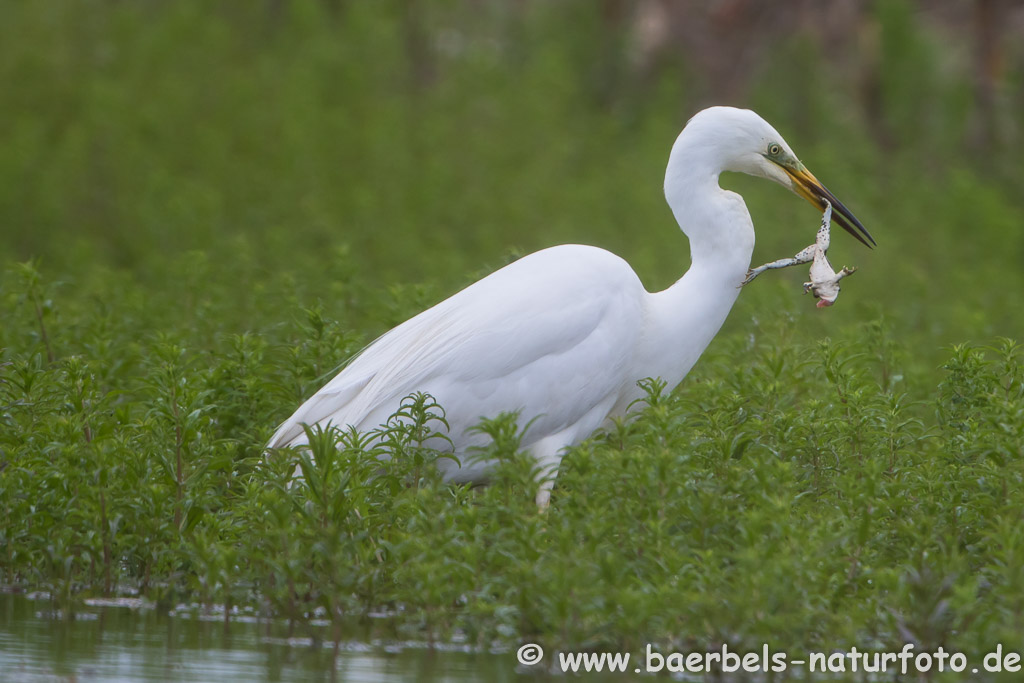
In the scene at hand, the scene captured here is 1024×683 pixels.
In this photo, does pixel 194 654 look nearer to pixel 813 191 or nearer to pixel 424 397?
pixel 424 397

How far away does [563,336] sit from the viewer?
18.1 feet

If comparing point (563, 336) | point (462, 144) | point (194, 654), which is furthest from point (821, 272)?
point (462, 144)

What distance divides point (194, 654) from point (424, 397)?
50.1 inches

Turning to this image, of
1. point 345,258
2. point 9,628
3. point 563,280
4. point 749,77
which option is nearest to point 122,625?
point 9,628

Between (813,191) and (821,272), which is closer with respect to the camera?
(821,272)

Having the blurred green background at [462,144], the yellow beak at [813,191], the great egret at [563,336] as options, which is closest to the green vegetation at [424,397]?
the blurred green background at [462,144]

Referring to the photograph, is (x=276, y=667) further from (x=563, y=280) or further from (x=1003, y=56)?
(x=1003, y=56)

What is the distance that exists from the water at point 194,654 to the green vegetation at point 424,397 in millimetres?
129

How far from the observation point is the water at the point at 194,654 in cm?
400

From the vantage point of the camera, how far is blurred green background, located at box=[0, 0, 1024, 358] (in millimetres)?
10602

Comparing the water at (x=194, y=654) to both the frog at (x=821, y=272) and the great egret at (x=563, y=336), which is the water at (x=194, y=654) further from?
the frog at (x=821, y=272)

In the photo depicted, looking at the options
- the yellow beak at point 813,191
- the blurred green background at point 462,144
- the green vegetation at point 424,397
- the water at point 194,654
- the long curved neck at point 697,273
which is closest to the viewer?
the water at point 194,654

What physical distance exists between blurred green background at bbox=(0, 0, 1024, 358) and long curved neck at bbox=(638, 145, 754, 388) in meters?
1.47

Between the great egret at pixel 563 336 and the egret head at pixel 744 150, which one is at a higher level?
the egret head at pixel 744 150
